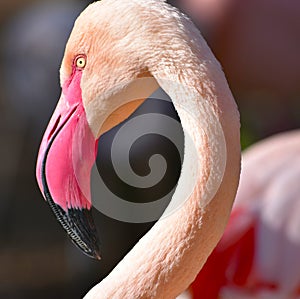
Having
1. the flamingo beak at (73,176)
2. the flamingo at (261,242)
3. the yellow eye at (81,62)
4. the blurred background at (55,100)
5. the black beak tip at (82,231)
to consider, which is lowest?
the blurred background at (55,100)

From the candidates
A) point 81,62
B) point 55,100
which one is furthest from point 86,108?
point 55,100

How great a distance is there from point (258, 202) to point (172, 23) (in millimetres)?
1191

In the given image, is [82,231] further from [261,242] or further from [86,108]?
[261,242]

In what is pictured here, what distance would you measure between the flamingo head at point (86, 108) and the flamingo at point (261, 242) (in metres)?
0.78

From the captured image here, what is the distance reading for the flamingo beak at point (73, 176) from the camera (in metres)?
1.01

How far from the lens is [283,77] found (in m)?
3.57

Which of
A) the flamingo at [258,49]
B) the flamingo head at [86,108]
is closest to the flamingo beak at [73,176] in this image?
the flamingo head at [86,108]

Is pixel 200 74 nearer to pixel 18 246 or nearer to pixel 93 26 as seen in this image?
pixel 93 26

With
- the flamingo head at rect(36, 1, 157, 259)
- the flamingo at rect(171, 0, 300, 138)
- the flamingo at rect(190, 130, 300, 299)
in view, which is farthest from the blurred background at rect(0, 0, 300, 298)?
the flamingo head at rect(36, 1, 157, 259)

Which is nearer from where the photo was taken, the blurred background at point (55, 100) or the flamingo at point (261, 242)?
the flamingo at point (261, 242)

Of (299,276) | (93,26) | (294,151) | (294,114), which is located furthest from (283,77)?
(93,26)

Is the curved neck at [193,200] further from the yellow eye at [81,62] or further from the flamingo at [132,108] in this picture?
the yellow eye at [81,62]

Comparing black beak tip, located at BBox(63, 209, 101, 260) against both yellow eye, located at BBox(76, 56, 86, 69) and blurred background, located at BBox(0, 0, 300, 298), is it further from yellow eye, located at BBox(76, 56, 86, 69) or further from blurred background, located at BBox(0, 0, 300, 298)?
blurred background, located at BBox(0, 0, 300, 298)

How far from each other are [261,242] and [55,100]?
201 cm
